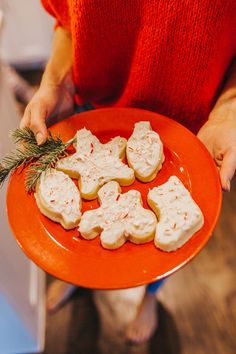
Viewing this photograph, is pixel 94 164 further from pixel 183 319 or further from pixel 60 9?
pixel 183 319

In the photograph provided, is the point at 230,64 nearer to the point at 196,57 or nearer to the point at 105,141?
the point at 196,57

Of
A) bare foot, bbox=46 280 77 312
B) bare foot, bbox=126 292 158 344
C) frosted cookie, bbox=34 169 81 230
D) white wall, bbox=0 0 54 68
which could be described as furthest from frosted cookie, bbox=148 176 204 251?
white wall, bbox=0 0 54 68

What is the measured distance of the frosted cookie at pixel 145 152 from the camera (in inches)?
31.3

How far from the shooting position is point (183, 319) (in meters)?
1.39

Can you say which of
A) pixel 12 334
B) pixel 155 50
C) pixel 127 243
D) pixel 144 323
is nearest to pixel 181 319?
pixel 144 323

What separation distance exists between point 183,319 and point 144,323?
0.15 metres

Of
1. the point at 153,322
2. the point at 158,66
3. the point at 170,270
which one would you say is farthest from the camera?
the point at 153,322

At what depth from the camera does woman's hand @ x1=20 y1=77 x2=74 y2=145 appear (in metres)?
0.82

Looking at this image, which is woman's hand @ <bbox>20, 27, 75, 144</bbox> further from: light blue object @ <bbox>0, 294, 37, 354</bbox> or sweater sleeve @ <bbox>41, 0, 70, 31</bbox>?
light blue object @ <bbox>0, 294, 37, 354</bbox>

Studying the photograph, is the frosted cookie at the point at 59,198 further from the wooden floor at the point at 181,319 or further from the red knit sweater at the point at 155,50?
the wooden floor at the point at 181,319

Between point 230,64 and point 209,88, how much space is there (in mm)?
95

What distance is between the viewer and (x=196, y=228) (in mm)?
721

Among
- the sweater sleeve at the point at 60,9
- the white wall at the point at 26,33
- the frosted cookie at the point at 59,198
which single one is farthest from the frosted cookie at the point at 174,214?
the white wall at the point at 26,33

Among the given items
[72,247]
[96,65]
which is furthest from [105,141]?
[72,247]
